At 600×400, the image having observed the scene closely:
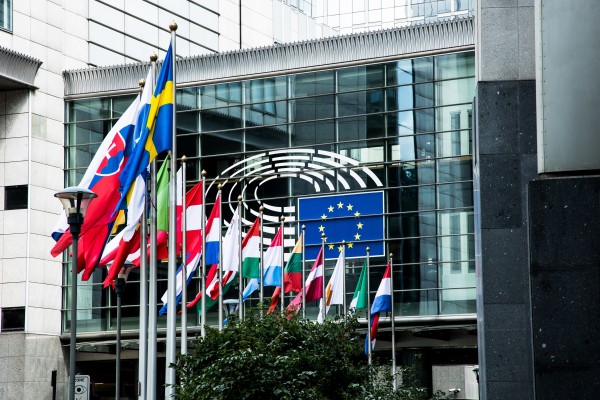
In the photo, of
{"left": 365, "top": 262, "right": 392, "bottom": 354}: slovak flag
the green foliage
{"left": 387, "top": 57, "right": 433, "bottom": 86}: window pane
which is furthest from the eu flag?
the green foliage

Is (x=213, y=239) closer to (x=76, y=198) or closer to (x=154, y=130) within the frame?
(x=154, y=130)

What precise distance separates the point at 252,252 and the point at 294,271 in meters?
3.89

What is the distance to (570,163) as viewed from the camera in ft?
53.1

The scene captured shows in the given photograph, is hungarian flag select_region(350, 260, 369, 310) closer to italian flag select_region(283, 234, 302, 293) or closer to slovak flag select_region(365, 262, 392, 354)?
slovak flag select_region(365, 262, 392, 354)

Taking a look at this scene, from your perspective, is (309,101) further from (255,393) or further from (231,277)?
(255,393)

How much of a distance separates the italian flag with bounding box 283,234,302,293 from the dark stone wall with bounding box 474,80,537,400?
22113mm

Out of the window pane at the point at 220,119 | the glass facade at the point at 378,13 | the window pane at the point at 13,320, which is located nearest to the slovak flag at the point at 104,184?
the window pane at the point at 220,119

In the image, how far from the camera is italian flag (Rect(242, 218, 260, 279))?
40344 millimetres

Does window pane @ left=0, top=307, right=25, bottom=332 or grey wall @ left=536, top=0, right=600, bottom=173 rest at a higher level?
grey wall @ left=536, top=0, right=600, bottom=173

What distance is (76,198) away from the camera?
23.6m

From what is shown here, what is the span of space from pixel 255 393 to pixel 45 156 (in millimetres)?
39750

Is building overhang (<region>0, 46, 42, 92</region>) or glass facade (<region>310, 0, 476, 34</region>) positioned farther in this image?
glass facade (<region>310, 0, 476, 34</region>)

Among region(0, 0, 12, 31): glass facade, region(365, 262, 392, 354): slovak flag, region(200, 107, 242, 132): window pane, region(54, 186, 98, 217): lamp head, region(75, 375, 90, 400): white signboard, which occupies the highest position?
region(0, 0, 12, 31): glass facade

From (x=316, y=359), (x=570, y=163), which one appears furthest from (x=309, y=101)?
(x=570, y=163)
